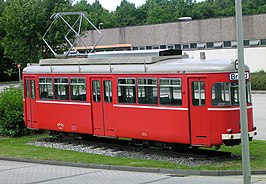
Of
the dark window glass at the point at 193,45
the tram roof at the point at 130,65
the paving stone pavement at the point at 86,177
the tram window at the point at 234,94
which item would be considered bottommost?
the paving stone pavement at the point at 86,177

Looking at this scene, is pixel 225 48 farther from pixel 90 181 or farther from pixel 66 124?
pixel 90 181

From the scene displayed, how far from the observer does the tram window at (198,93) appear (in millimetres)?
17547

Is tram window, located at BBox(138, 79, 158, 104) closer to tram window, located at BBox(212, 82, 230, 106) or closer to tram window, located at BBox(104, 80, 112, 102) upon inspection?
tram window, located at BBox(104, 80, 112, 102)

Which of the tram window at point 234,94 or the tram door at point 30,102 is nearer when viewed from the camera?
the tram window at point 234,94

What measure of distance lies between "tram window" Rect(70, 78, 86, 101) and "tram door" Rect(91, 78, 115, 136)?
1.91 feet

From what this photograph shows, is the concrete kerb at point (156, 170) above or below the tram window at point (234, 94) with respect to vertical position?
below

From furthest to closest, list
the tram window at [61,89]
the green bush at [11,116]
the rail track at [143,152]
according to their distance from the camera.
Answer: the green bush at [11,116] < the tram window at [61,89] < the rail track at [143,152]

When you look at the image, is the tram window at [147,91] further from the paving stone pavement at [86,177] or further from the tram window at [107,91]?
the paving stone pavement at [86,177]

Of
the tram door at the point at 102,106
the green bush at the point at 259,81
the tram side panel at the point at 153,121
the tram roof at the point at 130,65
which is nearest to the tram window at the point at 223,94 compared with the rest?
the tram roof at the point at 130,65

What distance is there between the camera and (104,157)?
19484 mm

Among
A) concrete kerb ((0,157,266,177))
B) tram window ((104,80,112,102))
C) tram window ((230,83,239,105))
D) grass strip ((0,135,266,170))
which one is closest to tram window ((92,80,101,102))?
tram window ((104,80,112,102))

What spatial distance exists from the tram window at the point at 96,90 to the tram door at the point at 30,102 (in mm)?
4133

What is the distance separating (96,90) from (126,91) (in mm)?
1638

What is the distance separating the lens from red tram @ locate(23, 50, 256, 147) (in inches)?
687
